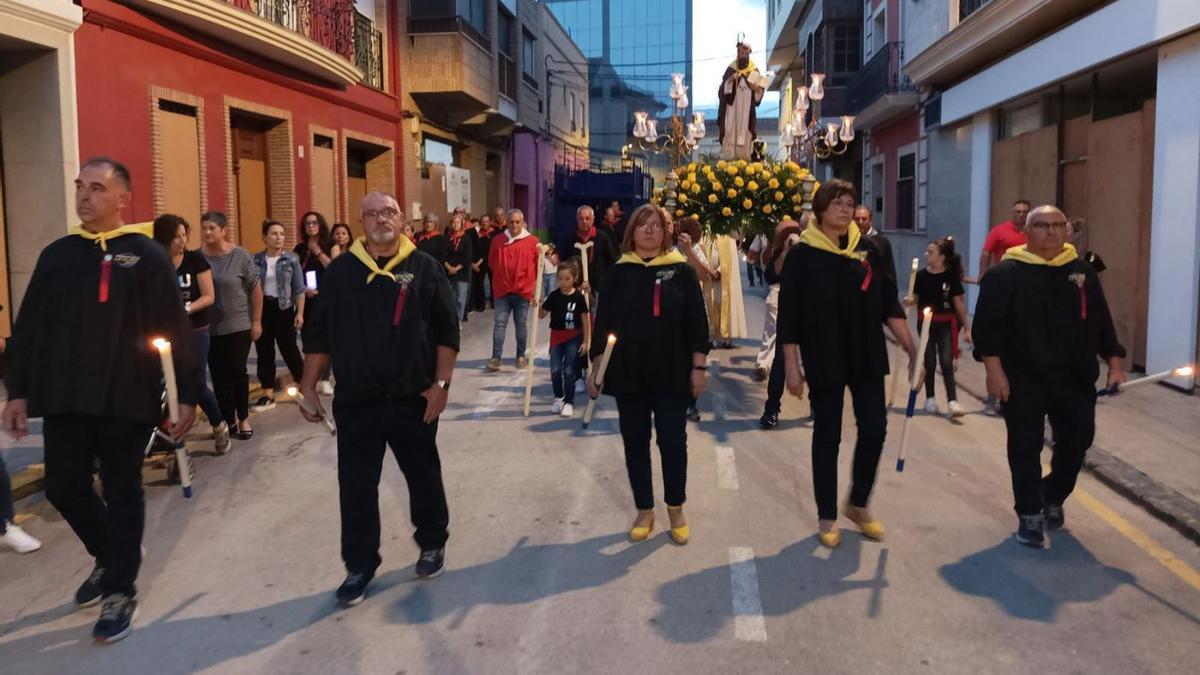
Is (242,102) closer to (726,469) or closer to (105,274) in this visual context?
(726,469)

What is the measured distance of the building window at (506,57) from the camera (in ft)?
82.7

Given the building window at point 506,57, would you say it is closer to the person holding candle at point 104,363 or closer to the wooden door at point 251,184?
the wooden door at point 251,184

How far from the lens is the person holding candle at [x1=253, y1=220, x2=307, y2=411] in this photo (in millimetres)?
8578

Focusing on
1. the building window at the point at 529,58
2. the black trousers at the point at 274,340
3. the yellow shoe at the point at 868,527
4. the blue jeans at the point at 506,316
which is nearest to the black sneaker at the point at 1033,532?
the yellow shoe at the point at 868,527

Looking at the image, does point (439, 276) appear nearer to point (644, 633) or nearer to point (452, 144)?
point (644, 633)

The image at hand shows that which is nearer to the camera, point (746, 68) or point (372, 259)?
point (372, 259)

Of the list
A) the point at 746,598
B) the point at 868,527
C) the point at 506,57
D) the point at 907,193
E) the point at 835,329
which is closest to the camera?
the point at 746,598

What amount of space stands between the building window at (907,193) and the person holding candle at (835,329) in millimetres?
16816

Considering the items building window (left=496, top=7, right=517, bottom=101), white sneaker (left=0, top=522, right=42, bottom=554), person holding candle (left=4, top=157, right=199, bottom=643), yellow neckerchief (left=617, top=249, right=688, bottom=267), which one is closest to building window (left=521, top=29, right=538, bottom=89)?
building window (left=496, top=7, right=517, bottom=101)

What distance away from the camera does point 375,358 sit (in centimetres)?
426

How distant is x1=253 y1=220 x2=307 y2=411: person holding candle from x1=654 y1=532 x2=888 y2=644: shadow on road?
5.06 meters

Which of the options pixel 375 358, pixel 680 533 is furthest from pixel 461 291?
pixel 375 358

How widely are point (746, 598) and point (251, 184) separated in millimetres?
12989

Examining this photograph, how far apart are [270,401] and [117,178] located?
5223 mm
